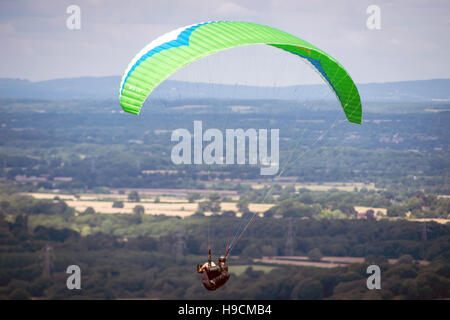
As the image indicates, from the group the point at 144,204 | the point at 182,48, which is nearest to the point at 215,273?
the point at 182,48

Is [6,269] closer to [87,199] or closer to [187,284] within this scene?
[187,284]

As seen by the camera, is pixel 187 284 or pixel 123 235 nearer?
pixel 187 284

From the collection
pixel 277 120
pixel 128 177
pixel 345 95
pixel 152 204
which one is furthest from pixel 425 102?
pixel 345 95

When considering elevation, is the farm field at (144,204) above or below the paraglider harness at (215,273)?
above

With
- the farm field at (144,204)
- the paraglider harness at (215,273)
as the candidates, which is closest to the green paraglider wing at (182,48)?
the paraglider harness at (215,273)

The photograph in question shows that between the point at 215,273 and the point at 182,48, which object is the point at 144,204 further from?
the point at 215,273

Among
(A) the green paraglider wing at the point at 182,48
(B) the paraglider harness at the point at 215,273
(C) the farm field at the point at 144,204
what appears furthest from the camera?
(C) the farm field at the point at 144,204

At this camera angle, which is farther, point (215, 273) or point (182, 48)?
point (182, 48)

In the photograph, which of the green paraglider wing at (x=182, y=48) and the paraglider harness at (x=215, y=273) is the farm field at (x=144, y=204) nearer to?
the green paraglider wing at (x=182, y=48)
